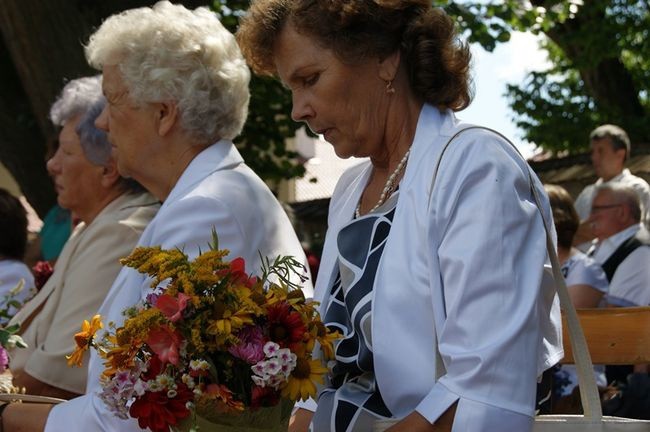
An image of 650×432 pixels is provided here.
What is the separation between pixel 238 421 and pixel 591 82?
16.7m

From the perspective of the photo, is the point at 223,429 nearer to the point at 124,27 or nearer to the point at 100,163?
the point at 124,27

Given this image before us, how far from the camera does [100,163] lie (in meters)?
4.72

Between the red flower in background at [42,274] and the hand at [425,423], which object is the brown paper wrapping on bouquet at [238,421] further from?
the red flower in background at [42,274]

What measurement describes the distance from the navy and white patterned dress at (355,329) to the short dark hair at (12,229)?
146 inches

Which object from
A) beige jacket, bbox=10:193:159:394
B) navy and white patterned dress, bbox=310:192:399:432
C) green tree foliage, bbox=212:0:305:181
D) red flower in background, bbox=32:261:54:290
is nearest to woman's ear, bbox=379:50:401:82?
navy and white patterned dress, bbox=310:192:399:432

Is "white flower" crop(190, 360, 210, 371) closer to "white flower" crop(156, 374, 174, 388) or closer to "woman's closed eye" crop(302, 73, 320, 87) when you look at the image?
"white flower" crop(156, 374, 174, 388)

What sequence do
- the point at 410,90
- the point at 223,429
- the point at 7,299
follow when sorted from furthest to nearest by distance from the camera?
the point at 7,299 → the point at 410,90 → the point at 223,429

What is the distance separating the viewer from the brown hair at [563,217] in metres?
6.42

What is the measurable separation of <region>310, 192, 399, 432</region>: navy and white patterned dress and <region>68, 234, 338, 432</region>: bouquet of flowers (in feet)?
0.97

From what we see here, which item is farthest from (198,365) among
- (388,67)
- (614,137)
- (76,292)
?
(614,137)

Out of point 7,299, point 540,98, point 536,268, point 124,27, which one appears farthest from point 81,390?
point 540,98

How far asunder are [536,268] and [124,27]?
2.01 meters

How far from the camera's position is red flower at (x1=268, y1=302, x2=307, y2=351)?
7.70ft

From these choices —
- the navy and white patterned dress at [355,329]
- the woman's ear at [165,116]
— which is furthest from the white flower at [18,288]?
the navy and white patterned dress at [355,329]
